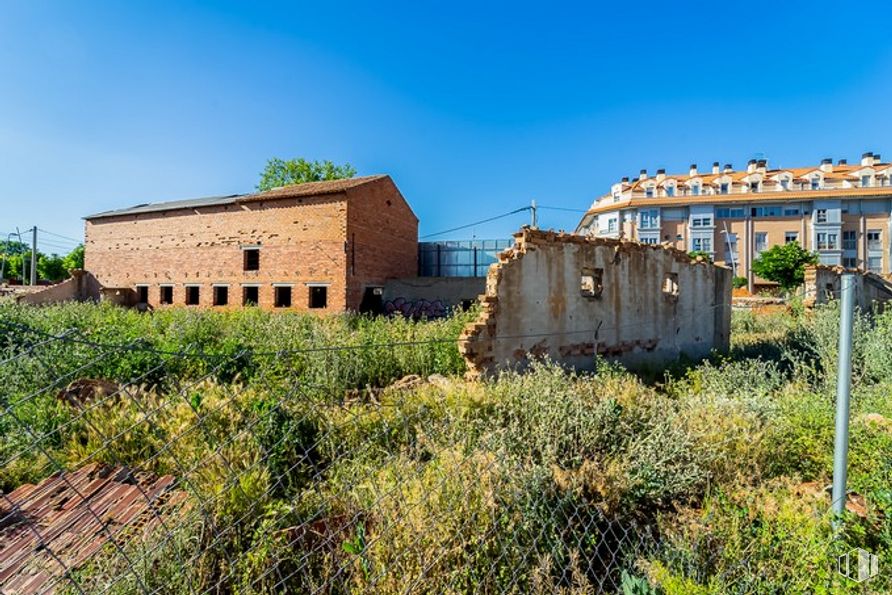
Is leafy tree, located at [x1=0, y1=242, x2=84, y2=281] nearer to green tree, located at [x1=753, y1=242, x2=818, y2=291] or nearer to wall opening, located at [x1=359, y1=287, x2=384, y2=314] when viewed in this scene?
wall opening, located at [x1=359, y1=287, x2=384, y2=314]

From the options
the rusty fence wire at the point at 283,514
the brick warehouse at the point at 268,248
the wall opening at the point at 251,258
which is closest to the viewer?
the rusty fence wire at the point at 283,514

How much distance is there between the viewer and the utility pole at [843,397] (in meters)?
2.43

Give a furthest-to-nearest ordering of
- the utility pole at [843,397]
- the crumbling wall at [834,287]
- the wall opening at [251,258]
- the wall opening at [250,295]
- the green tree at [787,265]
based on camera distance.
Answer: the green tree at [787,265] → the wall opening at [251,258] → the wall opening at [250,295] → the crumbling wall at [834,287] → the utility pole at [843,397]

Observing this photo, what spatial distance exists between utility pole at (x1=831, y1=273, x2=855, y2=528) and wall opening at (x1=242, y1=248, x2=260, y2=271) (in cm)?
2142

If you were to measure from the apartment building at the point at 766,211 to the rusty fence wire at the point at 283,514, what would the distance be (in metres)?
42.4

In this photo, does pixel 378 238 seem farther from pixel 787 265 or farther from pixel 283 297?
pixel 787 265

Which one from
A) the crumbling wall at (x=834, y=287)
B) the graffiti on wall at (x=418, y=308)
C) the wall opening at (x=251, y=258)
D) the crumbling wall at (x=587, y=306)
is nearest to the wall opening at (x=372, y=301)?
the graffiti on wall at (x=418, y=308)

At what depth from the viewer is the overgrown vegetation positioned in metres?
2.63

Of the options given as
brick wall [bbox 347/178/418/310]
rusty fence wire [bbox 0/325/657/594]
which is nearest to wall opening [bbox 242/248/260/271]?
brick wall [bbox 347/178/418/310]

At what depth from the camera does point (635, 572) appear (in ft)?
9.88

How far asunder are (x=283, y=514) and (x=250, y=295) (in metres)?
19.7

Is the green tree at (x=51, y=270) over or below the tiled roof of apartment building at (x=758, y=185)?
below

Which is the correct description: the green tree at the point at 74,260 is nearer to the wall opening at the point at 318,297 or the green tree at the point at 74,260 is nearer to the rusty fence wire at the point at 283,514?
the wall opening at the point at 318,297

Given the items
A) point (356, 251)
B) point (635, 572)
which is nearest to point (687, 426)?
point (635, 572)
